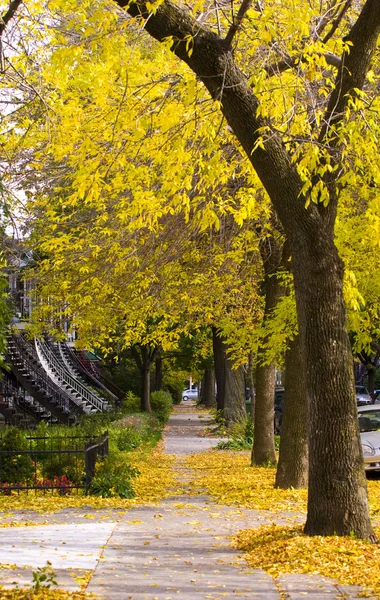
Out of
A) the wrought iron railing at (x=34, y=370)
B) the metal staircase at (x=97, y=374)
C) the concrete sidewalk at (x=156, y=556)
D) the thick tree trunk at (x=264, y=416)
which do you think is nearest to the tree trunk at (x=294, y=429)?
the concrete sidewalk at (x=156, y=556)

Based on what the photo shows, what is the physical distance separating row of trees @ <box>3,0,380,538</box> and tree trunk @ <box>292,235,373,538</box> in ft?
0.06

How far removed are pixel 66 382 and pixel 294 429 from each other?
21.9 meters

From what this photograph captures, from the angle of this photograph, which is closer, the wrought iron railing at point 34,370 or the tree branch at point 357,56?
the tree branch at point 357,56

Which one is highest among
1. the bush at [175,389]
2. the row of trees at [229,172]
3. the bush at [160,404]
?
the row of trees at [229,172]

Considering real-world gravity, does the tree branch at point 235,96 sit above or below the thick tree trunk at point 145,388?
above

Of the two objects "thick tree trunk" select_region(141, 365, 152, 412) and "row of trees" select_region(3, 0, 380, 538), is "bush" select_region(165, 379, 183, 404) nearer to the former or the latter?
"thick tree trunk" select_region(141, 365, 152, 412)

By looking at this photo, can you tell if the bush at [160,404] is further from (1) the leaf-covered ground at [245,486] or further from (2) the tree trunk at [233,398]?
(1) the leaf-covered ground at [245,486]

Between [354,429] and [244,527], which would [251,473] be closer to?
[244,527]

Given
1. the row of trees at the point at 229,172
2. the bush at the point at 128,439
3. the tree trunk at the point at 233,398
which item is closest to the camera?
the row of trees at the point at 229,172

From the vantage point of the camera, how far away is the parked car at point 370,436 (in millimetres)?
17266

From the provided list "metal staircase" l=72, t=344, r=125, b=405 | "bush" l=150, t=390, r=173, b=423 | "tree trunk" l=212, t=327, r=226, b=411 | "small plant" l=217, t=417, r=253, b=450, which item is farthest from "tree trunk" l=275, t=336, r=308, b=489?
"metal staircase" l=72, t=344, r=125, b=405

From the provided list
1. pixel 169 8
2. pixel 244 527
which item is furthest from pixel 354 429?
pixel 169 8

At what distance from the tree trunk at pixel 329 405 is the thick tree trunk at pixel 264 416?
31.7ft

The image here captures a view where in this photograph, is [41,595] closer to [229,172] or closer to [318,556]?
[318,556]
